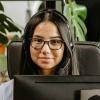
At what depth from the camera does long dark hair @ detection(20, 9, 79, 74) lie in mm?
973

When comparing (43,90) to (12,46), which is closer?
(43,90)

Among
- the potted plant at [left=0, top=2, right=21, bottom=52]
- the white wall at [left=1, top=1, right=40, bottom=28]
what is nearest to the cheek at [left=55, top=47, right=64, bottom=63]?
the potted plant at [left=0, top=2, right=21, bottom=52]

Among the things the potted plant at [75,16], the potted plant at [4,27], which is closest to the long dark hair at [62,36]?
the potted plant at [4,27]

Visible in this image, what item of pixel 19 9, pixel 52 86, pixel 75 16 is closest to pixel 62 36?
pixel 52 86

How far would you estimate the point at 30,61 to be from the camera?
100cm

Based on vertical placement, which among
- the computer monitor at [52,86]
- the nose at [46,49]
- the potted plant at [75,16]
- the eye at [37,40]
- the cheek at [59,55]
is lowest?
the computer monitor at [52,86]

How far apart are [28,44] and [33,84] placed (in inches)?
14.1

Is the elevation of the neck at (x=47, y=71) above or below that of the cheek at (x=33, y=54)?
below

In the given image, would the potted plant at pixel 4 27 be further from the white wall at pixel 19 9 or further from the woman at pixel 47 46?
the woman at pixel 47 46

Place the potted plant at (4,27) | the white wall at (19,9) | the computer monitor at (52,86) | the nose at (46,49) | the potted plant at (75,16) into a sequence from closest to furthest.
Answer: the computer monitor at (52,86) → the nose at (46,49) → the potted plant at (4,27) → the potted plant at (75,16) → the white wall at (19,9)

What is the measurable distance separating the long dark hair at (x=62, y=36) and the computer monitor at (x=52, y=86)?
0.29 meters

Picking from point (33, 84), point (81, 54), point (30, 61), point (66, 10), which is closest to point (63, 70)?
point (30, 61)

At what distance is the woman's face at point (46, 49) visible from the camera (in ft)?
3.01

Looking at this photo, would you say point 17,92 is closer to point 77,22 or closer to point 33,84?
point 33,84
